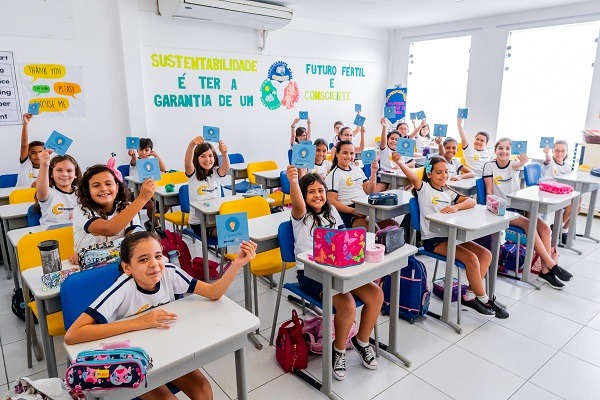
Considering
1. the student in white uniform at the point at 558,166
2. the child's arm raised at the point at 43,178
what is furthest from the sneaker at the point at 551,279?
the child's arm raised at the point at 43,178

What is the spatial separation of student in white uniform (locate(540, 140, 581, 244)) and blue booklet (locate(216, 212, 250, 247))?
399 cm

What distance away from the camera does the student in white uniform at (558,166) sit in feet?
15.0

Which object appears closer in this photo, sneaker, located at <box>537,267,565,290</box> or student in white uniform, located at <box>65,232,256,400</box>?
student in white uniform, located at <box>65,232,256,400</box>

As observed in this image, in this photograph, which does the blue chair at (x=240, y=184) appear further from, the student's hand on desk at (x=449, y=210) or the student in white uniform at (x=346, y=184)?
the student's hand on desk at (x=449, y=210)

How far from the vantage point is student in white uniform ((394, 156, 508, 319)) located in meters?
2.99

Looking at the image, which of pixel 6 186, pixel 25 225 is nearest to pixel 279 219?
pixel 25 225

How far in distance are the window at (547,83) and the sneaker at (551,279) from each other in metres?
3.26

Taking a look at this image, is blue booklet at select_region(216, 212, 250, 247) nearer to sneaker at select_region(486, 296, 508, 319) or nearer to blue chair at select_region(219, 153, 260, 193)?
sneaker at select_region(486, 296, 508, 319)

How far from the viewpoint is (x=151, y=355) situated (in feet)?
4.63

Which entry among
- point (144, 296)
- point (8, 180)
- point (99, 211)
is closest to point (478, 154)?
point (99, 211)

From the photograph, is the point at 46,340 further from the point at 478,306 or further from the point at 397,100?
the point at 397,100

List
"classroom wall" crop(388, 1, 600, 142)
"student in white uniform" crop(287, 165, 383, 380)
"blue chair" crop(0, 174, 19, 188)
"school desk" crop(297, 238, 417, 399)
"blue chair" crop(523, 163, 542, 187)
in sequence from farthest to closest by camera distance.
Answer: "classroom wall" crop(388, 1, 600, 142) < "blue chair" crop(523, 163, 542, 187) < "blue chair" crop(0, 174, 19, 188) < "student in white uniform" crop(287, 165, 383, 380) < "school desk" crop(297, 238, 417, 399)

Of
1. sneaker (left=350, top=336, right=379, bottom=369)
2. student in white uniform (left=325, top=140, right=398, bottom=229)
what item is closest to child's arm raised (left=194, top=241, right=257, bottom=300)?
sneaker (left=350, top=336, right=379, bottom=369)

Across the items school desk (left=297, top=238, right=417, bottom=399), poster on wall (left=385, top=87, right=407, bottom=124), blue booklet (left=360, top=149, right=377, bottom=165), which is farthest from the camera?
poster on wall (left=385, top=87, right=407, bottom=124)
